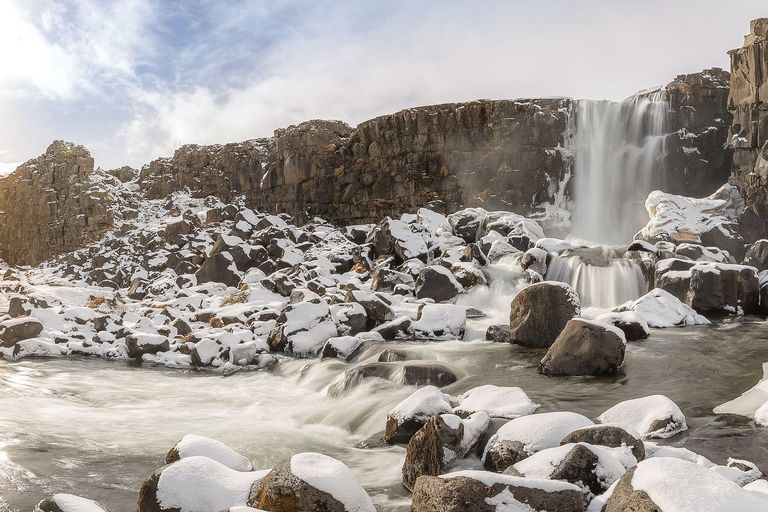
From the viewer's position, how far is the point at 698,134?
915 inches

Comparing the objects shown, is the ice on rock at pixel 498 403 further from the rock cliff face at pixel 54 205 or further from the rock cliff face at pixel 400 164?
the rock cliff face at pixel 54 205

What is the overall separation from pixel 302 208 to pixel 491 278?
16971mm

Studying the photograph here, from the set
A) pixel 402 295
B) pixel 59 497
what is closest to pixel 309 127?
pixel 402 295

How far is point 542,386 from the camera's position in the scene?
25.4 feet

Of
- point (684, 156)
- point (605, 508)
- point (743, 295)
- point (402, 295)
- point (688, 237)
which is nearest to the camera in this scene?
point (605, 508)

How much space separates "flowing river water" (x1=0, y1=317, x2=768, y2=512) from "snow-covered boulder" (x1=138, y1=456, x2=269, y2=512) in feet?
2.68

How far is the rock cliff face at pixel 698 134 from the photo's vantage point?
23.1 m

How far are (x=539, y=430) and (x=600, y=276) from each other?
1127 centimetres

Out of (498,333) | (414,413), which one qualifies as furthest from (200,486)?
(498,333)

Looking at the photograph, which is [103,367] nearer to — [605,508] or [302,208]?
[605,508]

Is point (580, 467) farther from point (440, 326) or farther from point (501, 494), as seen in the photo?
point (440, 326)

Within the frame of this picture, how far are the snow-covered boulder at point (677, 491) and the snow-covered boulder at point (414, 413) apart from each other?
246cm

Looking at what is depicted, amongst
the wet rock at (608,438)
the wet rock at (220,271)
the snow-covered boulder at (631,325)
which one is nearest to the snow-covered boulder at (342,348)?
the snow-covered boulder at (631,325)

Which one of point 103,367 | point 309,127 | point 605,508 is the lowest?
point 103,367
